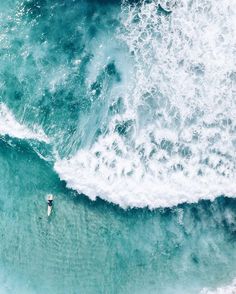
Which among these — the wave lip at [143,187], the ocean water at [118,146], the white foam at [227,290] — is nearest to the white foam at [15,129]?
the ocean water at [118,146]

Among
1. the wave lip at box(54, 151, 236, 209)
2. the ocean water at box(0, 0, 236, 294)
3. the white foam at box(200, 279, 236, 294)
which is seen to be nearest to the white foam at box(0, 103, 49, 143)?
the ocean water at box(0, 0, 236, 294)

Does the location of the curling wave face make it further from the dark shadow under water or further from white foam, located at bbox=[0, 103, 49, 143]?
the dark shadow under water

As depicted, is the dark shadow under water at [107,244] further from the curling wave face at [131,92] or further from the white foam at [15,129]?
the white foam at [15,129]

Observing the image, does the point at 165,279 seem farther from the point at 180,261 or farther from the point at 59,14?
the point at 59,14

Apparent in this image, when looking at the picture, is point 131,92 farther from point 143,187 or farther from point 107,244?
point 107,244

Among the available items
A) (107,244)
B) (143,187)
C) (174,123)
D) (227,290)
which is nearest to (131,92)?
(174,123)

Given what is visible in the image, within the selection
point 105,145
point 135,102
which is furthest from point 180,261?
point 135,102
